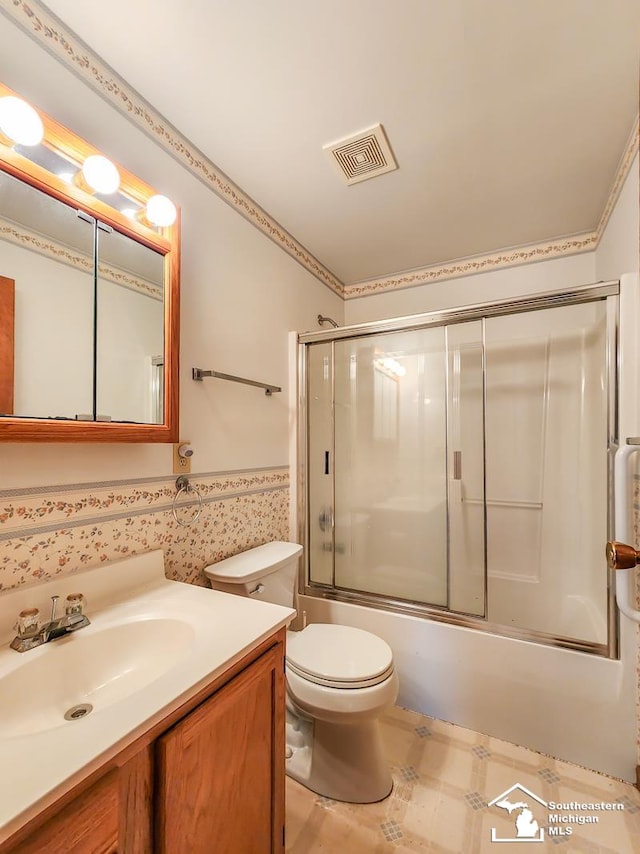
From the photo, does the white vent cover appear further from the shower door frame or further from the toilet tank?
the toilet tank

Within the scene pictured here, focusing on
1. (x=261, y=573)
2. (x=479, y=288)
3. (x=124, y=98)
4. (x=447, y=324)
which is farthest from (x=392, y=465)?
(x=124, y=98)

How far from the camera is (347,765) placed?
4.43 feet

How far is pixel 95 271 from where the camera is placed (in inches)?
44.4

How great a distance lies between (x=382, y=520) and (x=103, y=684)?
148 centimetres

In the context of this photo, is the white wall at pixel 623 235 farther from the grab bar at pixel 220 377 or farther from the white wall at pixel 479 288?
the grab bar at pixel 220 377

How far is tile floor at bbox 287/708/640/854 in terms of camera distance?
120cm

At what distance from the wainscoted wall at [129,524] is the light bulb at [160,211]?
0.84 m

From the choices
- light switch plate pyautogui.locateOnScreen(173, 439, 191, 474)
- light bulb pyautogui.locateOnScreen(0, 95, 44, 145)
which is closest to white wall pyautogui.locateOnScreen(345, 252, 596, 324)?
light switch plate pyautogui.locateOnScreen(173, 439, 191, 474)

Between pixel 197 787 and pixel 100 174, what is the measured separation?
1.50 meters

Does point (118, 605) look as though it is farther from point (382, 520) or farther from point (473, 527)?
point (473, 527)

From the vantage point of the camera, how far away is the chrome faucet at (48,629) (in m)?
0.87

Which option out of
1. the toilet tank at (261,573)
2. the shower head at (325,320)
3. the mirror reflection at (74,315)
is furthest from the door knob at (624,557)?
the shower head at (325,320)

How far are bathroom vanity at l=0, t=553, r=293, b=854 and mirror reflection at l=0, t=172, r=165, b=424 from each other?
50cm

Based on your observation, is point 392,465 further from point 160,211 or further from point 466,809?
point 160,211
